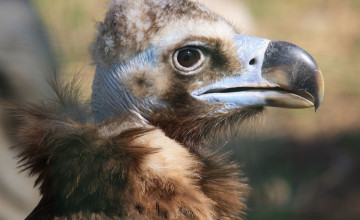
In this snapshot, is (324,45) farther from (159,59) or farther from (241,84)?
(159,59)

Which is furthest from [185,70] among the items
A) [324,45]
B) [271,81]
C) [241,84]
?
[324,45]

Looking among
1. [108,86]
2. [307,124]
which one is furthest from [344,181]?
[108,86]

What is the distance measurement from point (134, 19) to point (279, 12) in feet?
19.4

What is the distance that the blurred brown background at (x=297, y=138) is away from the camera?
399 cm

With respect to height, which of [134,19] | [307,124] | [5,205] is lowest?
[5,205]

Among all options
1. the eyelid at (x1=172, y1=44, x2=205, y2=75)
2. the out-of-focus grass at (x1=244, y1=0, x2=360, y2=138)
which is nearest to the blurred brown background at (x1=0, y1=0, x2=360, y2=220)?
the out-of-focus grass at (x1=244, y1=0, x2=360, y2=138)

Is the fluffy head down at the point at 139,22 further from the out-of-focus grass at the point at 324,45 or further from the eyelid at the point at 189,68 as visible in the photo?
the out-of-focus grass at the point at 324,45

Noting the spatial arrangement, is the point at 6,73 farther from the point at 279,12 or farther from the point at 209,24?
the point at 279,12

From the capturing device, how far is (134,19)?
6.38ft

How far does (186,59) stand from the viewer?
195 centimetres

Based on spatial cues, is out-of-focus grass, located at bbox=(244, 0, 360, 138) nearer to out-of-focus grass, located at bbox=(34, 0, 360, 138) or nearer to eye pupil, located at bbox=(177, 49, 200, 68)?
out-of-focus grass, located at bbox=(34, 0, 360, 138)

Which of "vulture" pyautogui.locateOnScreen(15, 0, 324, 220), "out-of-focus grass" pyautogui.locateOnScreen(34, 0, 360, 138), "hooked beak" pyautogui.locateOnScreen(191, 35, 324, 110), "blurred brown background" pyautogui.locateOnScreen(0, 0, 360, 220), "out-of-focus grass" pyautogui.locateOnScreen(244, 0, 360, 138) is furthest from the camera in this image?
"out-of-focus grass" pyautogui.locateOnScreen(244, 0, 360, 138)

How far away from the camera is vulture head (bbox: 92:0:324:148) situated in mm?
1947

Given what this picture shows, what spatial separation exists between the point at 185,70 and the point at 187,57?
2.1 inches
